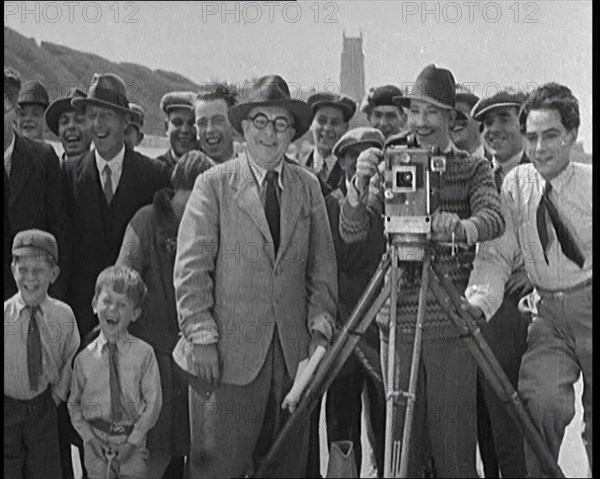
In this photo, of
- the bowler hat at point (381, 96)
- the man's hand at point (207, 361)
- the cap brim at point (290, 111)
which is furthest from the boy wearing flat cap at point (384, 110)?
the man's hand at point (207, 361)

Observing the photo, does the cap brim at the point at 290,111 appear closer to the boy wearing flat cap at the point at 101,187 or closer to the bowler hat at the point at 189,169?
the bowler hat at the point at 189,169

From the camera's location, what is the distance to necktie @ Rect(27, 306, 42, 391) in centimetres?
334

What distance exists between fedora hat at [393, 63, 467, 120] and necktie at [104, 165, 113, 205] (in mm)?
1117

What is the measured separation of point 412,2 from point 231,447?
175cm

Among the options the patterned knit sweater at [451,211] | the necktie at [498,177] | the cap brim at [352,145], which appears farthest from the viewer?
the cap brim at [352,145]

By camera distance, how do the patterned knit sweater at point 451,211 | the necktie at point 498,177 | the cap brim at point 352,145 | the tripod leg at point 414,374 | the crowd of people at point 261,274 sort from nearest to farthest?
the tripod leg at point 414,374, the patterned knit sweater at point 451,211, the crowd of people at point 261,274, the necktie at point 498,177, the cap brim at point 352,145

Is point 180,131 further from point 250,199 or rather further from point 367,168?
point 367,168

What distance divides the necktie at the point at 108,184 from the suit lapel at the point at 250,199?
1.78 feet

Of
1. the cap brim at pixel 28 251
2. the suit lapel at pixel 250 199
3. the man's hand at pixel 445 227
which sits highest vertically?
the suit lapel at pixel 250 199

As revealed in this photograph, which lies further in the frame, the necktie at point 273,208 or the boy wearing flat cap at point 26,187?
the boy wearing flat cap at point 26,187

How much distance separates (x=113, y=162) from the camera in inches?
134

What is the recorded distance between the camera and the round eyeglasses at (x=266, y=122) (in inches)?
125

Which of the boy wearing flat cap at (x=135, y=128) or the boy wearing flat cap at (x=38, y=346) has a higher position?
the boy wearing flat cap at (x=135, y=128)

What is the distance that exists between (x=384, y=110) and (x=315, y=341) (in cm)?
89
